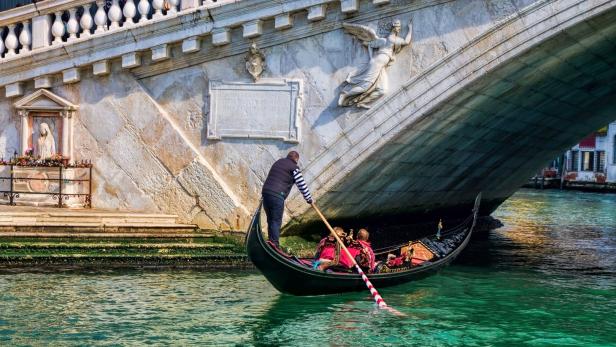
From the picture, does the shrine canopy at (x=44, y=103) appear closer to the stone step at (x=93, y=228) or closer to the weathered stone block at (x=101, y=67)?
the weathered stone block at (x=101, y=67)

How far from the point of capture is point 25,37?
10391 millimetres

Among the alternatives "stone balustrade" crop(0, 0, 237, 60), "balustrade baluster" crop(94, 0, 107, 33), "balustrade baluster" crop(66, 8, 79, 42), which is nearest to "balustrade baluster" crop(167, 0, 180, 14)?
"stone balustrade" crop(0, 0, 237, 60)

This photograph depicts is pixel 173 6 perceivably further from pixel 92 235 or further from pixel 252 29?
pixel 92 235

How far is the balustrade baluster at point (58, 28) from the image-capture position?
33.7 ft

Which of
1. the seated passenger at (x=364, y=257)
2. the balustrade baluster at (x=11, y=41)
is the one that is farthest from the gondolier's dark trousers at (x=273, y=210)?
the balustrade baluster at (x=11, y=41)

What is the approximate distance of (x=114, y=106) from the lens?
1044cm

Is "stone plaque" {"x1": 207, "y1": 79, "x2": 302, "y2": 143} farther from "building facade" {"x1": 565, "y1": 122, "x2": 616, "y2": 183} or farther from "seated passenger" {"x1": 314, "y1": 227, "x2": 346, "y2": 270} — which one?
"building facade" {"x1": 565, "y1": 122, "x2": 616, "y2": 183}

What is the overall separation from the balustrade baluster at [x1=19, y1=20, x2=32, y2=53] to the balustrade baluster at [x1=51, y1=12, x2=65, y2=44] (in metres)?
0.27

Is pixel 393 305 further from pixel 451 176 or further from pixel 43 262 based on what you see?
pixel 451 176

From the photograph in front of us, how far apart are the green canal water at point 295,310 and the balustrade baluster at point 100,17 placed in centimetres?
251

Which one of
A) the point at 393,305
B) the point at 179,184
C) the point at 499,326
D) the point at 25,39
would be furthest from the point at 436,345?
the point at 25,39

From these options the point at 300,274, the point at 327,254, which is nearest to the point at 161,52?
the point at 327,254

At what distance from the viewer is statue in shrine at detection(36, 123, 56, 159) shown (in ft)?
34.5

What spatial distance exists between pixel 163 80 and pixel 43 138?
1.36 meters
